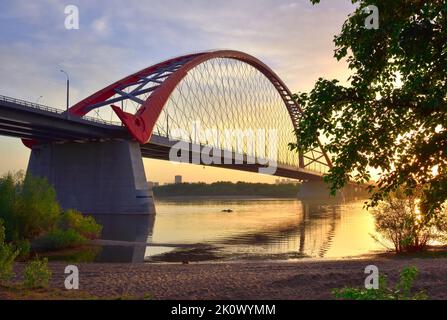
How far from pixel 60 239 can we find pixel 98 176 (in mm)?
40794

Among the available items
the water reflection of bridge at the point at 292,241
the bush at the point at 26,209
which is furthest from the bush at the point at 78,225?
the water reflection of bridge at the point at 292,241

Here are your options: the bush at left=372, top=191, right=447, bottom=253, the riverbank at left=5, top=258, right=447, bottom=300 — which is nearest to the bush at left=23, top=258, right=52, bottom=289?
the riverbank at left=5, top=258, right=447, bottom=300

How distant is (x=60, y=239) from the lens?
101 ft

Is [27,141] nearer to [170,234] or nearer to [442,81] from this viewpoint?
[170,234]

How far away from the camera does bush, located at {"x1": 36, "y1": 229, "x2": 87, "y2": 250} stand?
30359mm

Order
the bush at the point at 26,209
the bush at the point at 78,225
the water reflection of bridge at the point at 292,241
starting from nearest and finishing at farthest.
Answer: the bush at the point at 26,209 < the water reflection of bridge at the point at 292,241 < the bush at the point at 78,225

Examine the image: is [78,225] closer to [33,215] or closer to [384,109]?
[33,215]

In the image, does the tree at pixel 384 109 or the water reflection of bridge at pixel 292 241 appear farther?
the water reflection of bridge at pixel 292 241

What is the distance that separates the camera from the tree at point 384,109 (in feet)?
34.1

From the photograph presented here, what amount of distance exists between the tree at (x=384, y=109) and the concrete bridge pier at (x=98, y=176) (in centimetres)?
5372

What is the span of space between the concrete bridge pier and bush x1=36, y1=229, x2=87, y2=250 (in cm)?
3116

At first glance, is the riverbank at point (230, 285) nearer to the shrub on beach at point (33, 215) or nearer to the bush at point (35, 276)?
the bush at point (35, 276)
